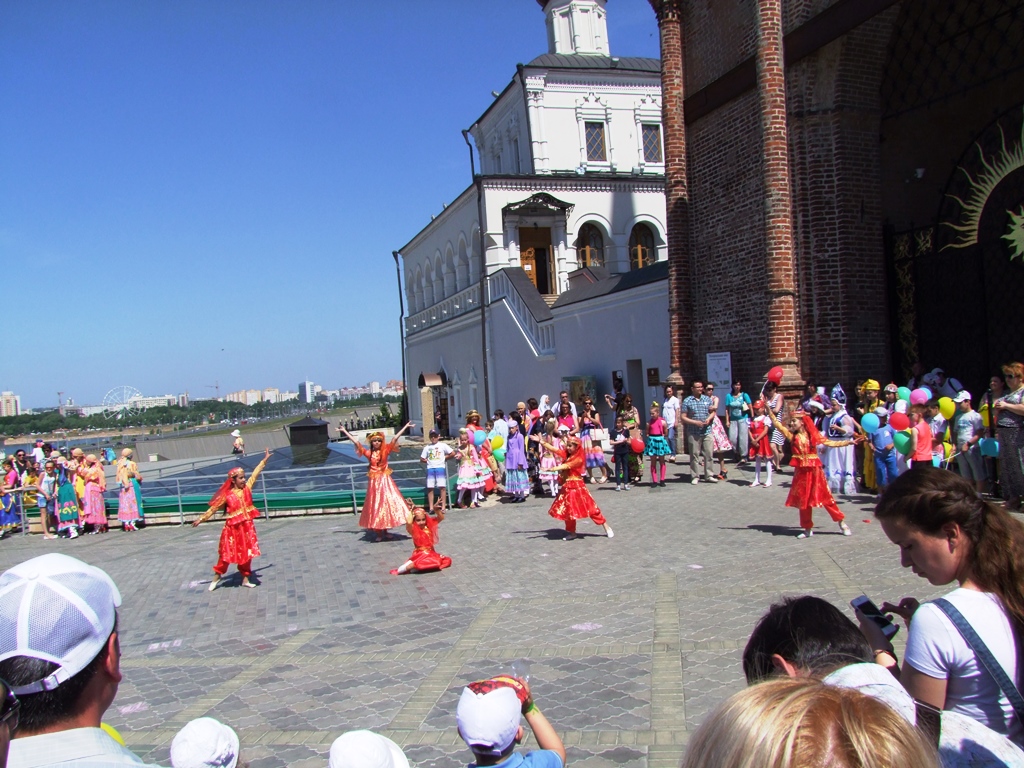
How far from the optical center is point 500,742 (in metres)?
2.79

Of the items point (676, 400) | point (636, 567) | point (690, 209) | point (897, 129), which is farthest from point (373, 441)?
point (897, 129)

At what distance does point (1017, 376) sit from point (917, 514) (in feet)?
27.2

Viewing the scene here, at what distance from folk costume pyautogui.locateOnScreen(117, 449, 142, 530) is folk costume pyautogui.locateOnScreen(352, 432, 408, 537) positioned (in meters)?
6.77

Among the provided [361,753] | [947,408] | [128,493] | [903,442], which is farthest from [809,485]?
[128,493]

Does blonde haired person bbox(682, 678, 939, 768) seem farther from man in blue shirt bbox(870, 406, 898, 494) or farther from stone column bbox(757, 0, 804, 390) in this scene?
stone column bbox(757, 0, 804, 390)

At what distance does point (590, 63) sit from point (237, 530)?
29.5m

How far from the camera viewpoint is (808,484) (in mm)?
9938

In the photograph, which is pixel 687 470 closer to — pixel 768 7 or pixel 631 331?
pixel 631 331

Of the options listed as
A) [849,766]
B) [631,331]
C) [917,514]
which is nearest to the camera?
[849,766]

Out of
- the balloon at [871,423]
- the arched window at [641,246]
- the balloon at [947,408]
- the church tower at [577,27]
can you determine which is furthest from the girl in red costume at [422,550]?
the church tower at [577,27]

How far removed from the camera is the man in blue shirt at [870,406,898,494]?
11531mm

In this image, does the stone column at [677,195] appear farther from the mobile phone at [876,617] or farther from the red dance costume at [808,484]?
the mobile phone at [876,617]

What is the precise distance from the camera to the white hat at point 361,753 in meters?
2.47

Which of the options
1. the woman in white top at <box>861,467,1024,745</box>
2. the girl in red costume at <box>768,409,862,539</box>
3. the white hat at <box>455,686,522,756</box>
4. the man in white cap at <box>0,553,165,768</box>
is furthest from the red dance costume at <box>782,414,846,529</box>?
the man in white cap at <box>0,553,165,768</box>
